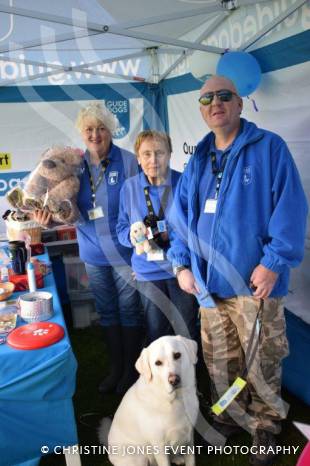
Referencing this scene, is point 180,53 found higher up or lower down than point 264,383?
higher up

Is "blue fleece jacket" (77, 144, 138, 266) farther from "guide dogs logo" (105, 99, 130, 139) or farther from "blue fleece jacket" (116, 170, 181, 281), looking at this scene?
"guide dogs logo" (105, 99, 130, 139)

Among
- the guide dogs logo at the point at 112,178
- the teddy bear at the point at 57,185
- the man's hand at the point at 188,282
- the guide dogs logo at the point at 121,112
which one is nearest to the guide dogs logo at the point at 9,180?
the guide dogs logo at the point at 121,112

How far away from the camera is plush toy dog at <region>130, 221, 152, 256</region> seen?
6.66ft

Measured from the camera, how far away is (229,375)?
6.41 ft

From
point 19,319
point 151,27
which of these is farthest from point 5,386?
point 151,27

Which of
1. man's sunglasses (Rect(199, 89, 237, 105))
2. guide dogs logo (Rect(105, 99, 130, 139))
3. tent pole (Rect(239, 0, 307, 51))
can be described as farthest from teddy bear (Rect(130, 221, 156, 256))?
guide dogs logo (Rect(105, 99, 130, 139))

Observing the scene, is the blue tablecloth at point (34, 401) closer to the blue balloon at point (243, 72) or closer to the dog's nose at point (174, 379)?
the dog's nose at point (174, 379)

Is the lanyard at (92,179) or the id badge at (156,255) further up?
the lanyard at (92,179)

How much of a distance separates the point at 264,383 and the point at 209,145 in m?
1.08

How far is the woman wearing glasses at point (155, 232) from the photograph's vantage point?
2051 millimetres

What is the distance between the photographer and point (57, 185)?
225cm

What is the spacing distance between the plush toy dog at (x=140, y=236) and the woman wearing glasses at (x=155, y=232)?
0.07ft

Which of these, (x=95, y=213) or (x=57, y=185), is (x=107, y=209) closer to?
(x=95, y=213)

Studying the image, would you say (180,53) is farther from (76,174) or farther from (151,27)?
(76,174)
